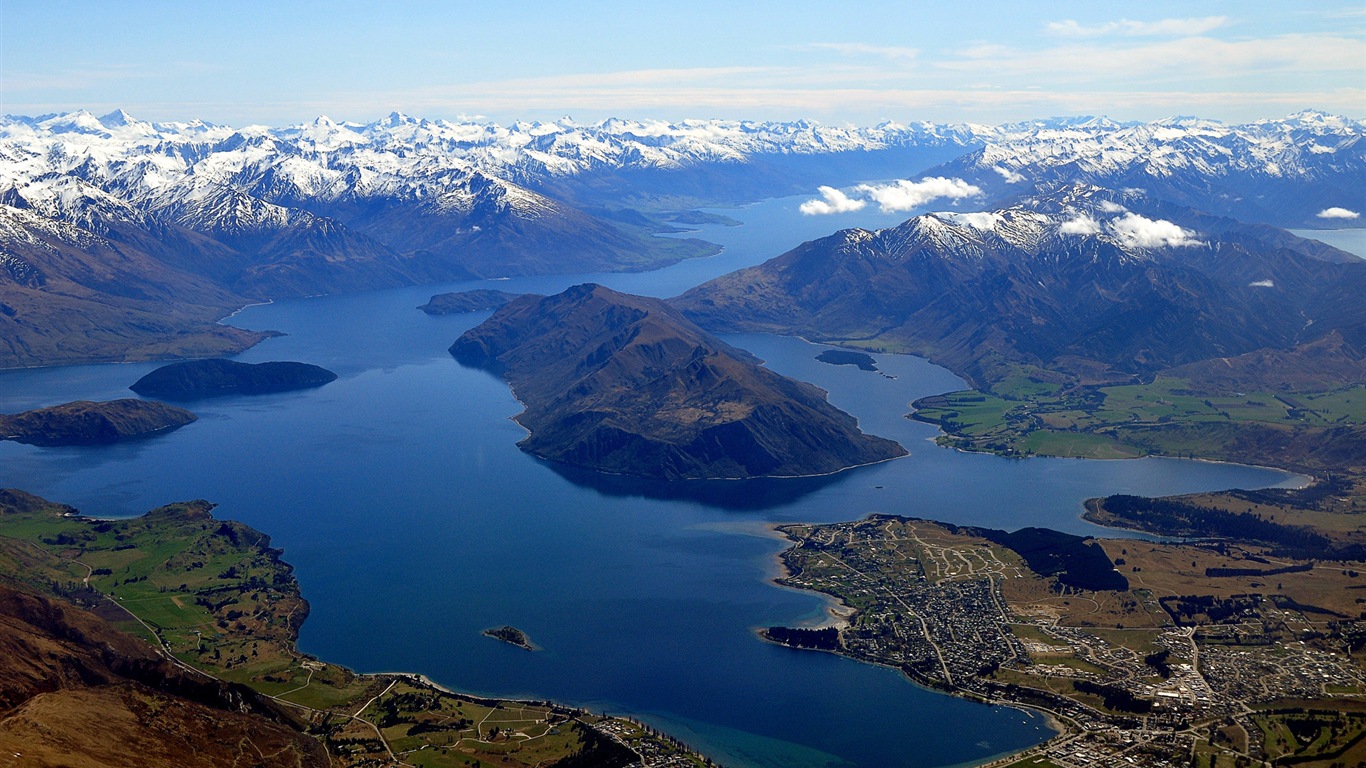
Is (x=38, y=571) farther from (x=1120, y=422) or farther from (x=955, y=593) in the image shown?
(x=1120, y=422)

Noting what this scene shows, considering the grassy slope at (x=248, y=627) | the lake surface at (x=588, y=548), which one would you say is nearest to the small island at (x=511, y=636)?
the lake surface at (x=588, y=548)

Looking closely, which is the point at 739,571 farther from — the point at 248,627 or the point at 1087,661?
the point at 248,627

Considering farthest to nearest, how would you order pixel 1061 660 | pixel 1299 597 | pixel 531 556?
pixel 531 556, pixel 1299 597, pixel 1061 660

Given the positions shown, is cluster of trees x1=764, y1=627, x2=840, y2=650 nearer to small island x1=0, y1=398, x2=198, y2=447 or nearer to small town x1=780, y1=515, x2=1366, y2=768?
small town x1=780, y1=515, x2=1366, y2=768

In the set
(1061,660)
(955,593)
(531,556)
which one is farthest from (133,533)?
(1061,660)

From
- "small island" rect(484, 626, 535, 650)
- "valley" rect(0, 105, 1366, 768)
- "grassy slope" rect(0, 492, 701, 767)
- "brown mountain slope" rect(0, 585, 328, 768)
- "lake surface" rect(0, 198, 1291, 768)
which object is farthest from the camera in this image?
"small island" rect(484, 626, 535, 650)

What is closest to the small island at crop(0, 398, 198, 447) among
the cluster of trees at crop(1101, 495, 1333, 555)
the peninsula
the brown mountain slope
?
the peninsula

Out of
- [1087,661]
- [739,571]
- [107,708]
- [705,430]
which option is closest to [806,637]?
[739,571]
